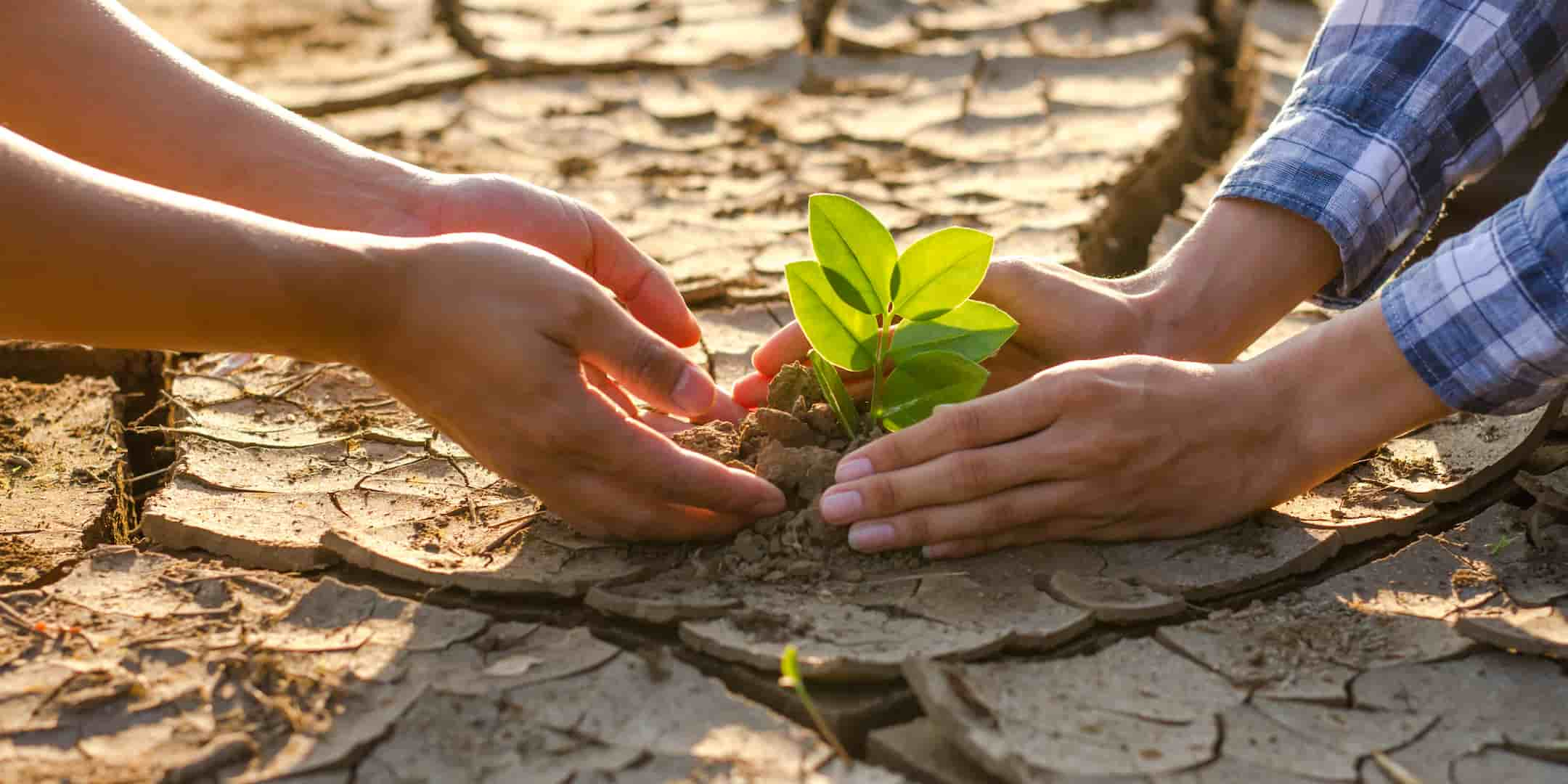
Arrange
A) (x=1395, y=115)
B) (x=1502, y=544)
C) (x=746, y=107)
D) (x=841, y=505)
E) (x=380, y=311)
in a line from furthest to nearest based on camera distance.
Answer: (x=746, y=107) < (x=1395, y=115) < (x=1502, y=544) < (x=841, y=505) < (x=380, y=311)

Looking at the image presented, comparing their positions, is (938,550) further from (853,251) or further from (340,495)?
(340,495)

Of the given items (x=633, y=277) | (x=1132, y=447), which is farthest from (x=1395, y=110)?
(x=633, y=277)

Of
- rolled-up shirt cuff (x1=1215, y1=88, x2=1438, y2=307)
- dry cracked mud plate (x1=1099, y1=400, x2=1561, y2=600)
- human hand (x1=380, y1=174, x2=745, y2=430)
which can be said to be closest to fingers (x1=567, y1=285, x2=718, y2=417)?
human hand (x1=380, y1=174, x2=745, y2=430)

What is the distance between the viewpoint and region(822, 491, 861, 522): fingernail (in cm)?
145

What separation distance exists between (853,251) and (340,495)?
738 millimetres

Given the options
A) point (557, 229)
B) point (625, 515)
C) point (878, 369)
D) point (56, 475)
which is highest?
point (557, 229)

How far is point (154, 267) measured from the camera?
130cm

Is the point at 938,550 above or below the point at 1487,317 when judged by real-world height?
below

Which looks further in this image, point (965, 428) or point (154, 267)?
point (965, 428)

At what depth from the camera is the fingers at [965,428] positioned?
1459 mm

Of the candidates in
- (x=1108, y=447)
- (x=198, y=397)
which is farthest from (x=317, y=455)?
(x=1108, y=447)

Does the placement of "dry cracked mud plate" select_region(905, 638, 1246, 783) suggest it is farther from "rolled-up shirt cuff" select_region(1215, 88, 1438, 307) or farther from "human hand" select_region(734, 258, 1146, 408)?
"rolled-up shirt cuff" select_region(1215, 88, 1438, 307)

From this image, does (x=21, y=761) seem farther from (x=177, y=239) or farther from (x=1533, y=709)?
(x=1533, y=709)

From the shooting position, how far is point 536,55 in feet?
11.2
